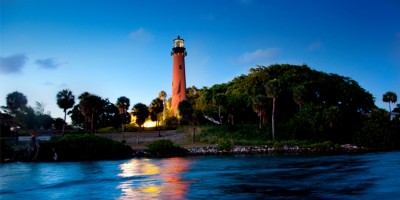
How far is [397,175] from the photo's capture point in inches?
1160

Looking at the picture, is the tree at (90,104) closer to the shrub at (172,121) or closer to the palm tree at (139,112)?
the palm tree at (139,112)

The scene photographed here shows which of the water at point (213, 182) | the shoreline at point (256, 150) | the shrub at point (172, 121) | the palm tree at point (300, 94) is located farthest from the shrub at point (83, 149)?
the shrub at point (172, 121)

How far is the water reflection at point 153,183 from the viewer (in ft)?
82.7

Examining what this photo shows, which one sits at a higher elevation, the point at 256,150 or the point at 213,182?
the point at 256,150

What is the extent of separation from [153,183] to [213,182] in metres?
4.22

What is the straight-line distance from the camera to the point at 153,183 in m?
30.1

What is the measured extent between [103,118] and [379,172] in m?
71.4

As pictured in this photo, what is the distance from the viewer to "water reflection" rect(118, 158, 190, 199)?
25.2m

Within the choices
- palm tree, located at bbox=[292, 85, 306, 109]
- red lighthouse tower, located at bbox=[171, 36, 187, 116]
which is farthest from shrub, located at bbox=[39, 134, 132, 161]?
red lighthouse tower, located at bbox=[171, 36, 187, 116]

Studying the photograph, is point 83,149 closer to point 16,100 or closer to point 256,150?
point 16,100

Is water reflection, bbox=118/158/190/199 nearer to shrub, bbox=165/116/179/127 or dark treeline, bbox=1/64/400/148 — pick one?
dark treeline, bbox=1/64/400/148

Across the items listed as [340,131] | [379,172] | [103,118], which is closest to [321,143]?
[340,131]

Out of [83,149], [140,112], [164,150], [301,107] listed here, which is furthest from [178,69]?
[83,149]

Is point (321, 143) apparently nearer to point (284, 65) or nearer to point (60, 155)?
point (284, 65)
